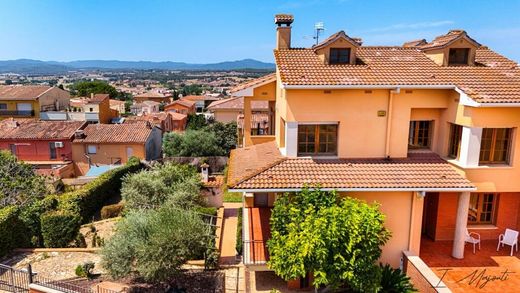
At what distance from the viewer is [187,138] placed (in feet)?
172

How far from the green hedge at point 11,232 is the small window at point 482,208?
24998mm

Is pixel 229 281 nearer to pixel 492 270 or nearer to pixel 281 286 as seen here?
pixel 281 286

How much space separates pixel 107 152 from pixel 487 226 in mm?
43407

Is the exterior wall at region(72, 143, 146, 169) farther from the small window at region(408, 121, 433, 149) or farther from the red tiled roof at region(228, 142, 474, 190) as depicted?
the small window at region(408, 121, 433, 149)

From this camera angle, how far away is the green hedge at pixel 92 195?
87.6ft

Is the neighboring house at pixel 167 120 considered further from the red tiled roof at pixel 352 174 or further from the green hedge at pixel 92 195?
the red tiled roof at pixel 352 174

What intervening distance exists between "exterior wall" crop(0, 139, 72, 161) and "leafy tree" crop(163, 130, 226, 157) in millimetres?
13111

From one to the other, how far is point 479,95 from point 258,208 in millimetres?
12059

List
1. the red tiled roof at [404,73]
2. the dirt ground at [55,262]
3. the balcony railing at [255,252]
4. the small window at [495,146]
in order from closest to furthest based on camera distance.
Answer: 1. the balcony railing at [255,252]
2. the red tiled roof at [404,73]
3. the small window at [495,146]
4. the dirt ground at [55,262]

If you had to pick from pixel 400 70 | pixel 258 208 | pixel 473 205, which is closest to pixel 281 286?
pixel 258 208

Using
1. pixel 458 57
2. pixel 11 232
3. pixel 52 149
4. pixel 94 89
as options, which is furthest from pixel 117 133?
pixel 94 89

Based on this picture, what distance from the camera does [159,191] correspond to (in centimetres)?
2603

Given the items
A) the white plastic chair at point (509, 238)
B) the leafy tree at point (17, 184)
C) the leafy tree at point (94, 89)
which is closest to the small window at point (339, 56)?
the white plastic chair at point (509, 238)

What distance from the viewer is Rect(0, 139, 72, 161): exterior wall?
47.7 m
